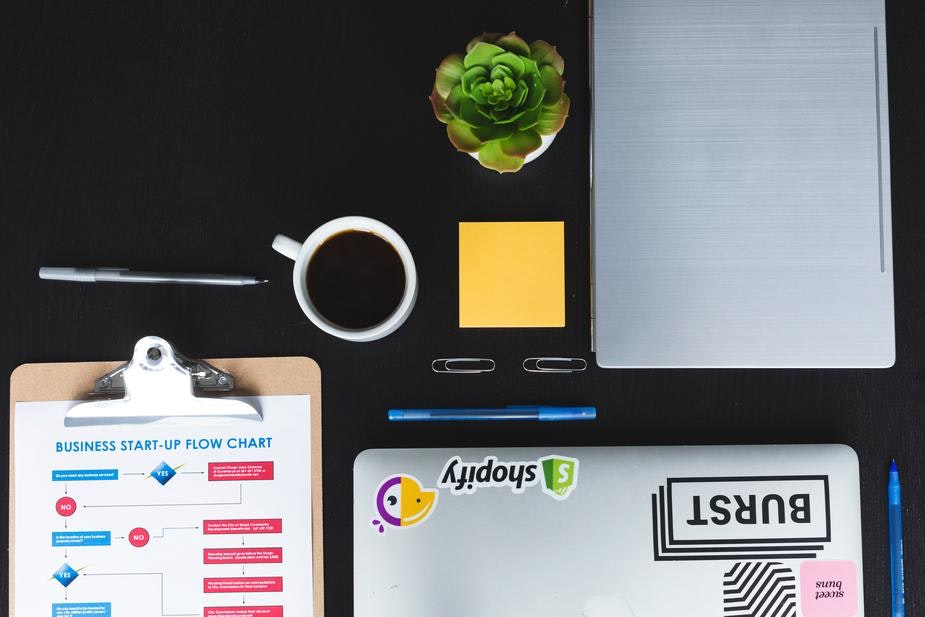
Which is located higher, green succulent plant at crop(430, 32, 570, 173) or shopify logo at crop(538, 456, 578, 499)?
green succulent plant at crop(430, 32, 570, 173)

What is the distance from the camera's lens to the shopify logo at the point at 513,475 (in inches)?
25.2

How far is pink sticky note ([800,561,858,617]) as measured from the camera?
2.06ft

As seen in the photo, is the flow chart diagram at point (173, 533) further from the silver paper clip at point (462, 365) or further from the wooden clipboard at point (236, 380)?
the silver paper clip at point (462, 365)

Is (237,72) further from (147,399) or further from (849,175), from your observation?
(849,175)

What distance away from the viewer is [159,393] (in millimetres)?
653

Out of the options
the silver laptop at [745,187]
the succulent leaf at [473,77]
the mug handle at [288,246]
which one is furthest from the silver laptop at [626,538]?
the succulent leaf at [473,77]

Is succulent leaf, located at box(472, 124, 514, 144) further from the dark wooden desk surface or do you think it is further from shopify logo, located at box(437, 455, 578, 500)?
shopify logo, located at box(437, 455, 578, 500)

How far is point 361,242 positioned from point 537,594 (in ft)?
1.13

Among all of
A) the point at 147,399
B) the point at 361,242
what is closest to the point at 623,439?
the point at 361,242

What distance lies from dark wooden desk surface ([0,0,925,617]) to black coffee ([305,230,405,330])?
0.19 feet

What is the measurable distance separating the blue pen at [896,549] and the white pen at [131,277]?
0.62 m

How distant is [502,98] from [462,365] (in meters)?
0.25

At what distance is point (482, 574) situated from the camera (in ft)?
2.07

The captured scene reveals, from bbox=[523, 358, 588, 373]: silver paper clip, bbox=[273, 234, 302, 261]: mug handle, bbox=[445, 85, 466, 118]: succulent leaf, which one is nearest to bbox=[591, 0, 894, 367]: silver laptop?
bbox=[523, 358, 588, 373]: silver paper clip
